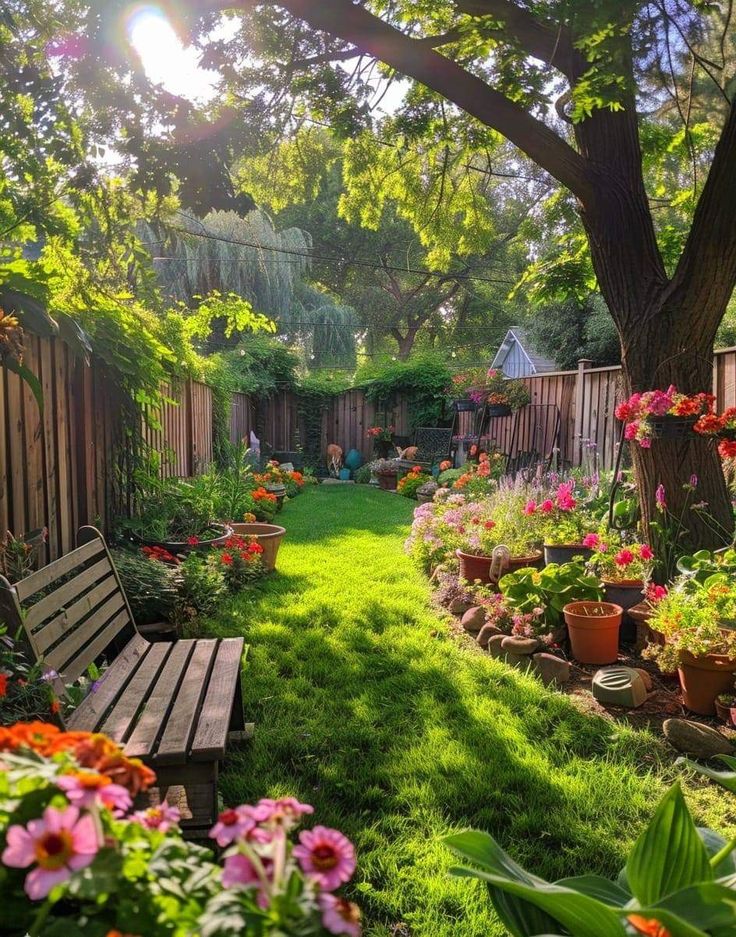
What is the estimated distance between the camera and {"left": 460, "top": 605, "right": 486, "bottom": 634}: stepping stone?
13.0 feet

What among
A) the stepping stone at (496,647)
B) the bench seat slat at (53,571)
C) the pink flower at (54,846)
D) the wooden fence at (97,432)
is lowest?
the stepping stone at (496,647)

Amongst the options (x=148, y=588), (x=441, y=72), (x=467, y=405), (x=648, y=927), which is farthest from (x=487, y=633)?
(x=467, y=405)

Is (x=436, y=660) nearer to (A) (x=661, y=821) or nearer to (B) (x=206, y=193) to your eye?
(A) (x=661, y=821)

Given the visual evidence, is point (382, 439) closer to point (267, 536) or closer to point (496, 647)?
point (267, 536)

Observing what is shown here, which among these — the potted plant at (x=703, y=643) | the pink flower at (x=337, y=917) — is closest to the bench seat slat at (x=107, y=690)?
the pink flower at (x=337, y=917)

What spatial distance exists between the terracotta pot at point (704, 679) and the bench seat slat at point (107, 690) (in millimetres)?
2335

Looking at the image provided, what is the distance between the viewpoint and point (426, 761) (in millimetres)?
2443

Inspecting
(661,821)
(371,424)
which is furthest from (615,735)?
(371,424)

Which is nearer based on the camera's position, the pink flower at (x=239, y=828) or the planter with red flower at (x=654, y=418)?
the pink flower at (x=239, y=828)

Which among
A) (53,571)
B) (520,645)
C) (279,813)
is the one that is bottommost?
(520,645)

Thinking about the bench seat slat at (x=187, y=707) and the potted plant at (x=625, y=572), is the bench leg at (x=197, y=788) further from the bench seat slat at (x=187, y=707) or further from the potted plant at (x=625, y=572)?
the potted plant at (x=625, y=572)

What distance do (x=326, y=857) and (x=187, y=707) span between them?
1531mm

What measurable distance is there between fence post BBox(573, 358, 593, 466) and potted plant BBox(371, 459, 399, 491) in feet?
16.7

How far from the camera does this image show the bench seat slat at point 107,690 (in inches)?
72.6
